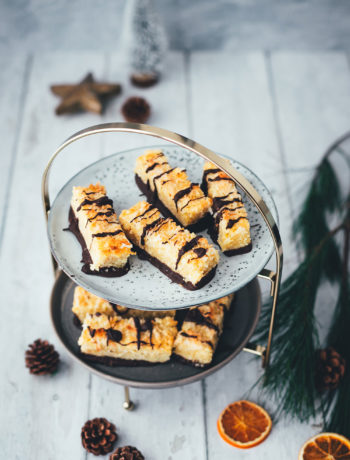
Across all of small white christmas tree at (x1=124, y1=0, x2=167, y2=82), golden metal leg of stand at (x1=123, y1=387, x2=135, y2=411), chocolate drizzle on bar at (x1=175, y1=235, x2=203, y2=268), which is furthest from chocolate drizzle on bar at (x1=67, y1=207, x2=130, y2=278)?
small white christmas tree at (x1=124, y1=0, x2=167, y2=82)

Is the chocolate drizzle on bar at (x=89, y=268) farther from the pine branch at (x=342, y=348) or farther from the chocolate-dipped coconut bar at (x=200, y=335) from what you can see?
the pine branch at (x=342, y=348)

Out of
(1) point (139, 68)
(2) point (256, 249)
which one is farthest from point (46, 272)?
(1) point (139, 68)

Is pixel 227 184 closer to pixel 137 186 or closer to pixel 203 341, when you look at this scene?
pixel 137 186

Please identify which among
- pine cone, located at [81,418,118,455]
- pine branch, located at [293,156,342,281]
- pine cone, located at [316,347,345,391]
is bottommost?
pine cone, located at [81,418,118,455]

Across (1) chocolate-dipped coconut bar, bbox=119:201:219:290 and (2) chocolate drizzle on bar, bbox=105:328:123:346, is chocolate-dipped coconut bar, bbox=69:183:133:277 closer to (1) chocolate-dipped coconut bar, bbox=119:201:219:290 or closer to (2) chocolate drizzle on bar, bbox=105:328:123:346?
(1) chocolate-dipped coconut bar, bbox=119:201:219:290

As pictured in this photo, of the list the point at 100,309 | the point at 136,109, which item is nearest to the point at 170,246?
the point at 100,309
